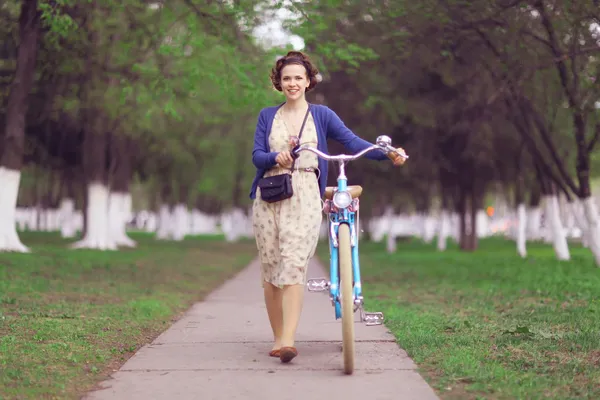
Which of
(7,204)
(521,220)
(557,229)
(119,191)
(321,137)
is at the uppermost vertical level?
(119,191)

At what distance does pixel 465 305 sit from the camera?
11352 mm

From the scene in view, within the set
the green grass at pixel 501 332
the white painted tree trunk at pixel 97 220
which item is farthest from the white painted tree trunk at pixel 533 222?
the green grass at pixel 501 332

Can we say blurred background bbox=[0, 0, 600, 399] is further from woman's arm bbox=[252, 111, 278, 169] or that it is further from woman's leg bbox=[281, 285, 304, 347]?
woman's arm bbox=[252, 111, 278, 169]

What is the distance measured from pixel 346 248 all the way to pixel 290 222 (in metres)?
0.61

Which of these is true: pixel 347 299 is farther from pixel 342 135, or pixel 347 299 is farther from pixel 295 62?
pixel 295 62

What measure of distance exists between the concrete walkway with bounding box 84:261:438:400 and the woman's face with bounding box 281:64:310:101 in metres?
1.90

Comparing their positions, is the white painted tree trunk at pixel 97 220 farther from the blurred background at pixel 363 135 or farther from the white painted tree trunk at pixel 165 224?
the white painted tree trunk at pixel 165 224

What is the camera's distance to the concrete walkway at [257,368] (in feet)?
17.8

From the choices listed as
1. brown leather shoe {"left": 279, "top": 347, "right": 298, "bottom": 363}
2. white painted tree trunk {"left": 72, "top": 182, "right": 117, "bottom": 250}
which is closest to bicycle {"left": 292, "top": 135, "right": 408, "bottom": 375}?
brown leather shoe {"left": 279, "top": 347, "right": 298, "bottom": 363}

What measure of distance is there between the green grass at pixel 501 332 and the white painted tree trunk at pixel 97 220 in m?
13.5

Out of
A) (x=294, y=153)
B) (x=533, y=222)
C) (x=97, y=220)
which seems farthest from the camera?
(x=533, y=222)

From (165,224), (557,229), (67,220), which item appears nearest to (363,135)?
(557,229)

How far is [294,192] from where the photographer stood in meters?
6.55

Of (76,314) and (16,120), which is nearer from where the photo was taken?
(76,314)
